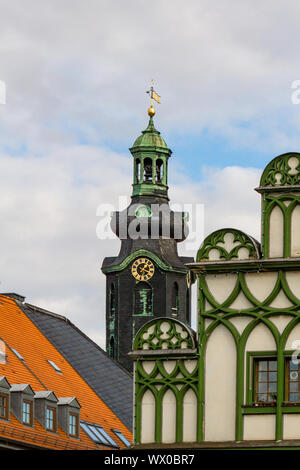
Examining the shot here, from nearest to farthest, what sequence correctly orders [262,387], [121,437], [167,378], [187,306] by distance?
[262,387] → [167,378] → [121,437] → [187,306]

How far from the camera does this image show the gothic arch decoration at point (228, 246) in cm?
4288

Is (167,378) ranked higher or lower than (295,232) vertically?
lower

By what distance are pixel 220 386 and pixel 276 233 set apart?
158 inches

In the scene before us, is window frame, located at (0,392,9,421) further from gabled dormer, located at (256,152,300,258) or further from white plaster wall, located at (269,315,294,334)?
white plaster wall, located at (269,315,294,334)

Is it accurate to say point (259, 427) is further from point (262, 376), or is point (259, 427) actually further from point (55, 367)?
point (55, 367)

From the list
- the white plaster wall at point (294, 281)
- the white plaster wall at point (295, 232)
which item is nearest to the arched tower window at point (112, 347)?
the white plaster wall at point (295, 232)

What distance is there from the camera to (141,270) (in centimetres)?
10625

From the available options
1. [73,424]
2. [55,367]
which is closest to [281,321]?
[73,424]

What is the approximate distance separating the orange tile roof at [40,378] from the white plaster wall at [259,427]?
20.1 m

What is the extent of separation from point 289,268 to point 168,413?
14.8 ft

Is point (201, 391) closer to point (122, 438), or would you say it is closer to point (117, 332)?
point (122, 438)

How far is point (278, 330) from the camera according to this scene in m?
42.1

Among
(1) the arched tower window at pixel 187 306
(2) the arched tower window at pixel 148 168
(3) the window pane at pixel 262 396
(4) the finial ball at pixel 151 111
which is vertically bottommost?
(3) the window pane at pixel 262 396

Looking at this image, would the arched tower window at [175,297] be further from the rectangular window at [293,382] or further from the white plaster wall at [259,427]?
the white plaster wall at [259,427]
